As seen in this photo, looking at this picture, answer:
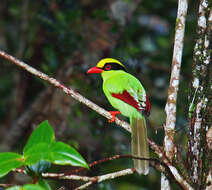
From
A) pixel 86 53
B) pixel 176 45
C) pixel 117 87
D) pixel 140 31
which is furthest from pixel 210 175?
pixel 140 31

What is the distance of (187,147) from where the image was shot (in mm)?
2352

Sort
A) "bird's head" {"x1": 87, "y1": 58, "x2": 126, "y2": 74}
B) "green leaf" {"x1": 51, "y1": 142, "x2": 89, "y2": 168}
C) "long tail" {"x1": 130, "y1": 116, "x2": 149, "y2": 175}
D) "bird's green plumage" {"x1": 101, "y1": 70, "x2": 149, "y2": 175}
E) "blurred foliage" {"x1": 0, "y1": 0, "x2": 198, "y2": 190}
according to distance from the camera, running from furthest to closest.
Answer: "blurred foliage" {"x1": 0, "y1": 0, "x2": 198, "y2": 190}
"bird's head" {"x1": 87, "y1": 58, "x2": 126, "y2": 74}
"bird's green plumage" {"x1": 101, "y1": 70, "x2": 149, "y2": 175}
"long tail" {"x1": 130, "y1": 116, "x2": 149, "y2": 175}
"green leaf" {"x1": 51, "y1": 142, "x2": 89, "y2": 168}

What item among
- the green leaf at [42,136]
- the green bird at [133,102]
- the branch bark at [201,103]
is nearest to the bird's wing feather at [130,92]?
the green bird at [133,102]

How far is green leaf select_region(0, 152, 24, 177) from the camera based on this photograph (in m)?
1.75

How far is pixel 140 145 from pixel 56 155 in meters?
0.87

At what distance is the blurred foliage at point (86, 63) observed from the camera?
187 inches

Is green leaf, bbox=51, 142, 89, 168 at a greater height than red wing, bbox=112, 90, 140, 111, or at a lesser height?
lesser

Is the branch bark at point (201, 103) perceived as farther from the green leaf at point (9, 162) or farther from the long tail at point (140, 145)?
the green leaf at point (9, 162)

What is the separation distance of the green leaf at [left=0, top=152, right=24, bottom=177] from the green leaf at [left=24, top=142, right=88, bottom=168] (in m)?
0.05

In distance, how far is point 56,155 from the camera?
1.73 m

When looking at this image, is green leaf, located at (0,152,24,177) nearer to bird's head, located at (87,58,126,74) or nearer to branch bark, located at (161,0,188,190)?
branch bark, located at (161,0,188,190)

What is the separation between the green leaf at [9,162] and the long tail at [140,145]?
69 cm

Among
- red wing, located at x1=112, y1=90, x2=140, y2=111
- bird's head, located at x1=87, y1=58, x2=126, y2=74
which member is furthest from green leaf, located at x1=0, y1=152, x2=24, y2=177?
bird's head, located at x1=87, y1=58, x2=126, y2=74

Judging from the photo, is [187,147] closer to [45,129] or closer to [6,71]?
[45,129]
